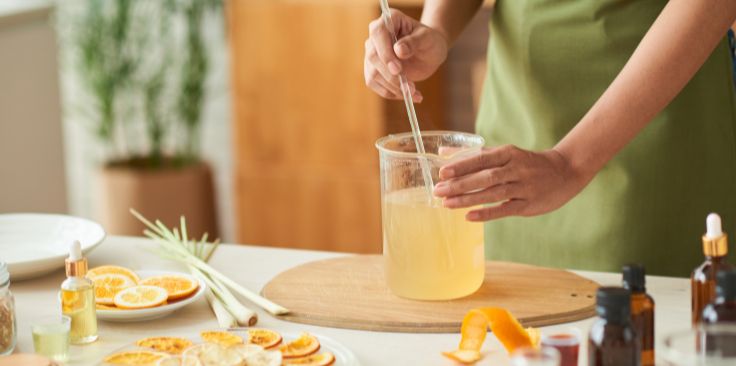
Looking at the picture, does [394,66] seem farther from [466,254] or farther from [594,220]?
[594,220]

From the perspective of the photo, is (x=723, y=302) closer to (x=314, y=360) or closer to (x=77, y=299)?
(x=314, y=360)

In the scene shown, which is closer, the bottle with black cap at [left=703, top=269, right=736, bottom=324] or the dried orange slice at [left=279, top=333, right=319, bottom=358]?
the bottle with black cap at [left=703, top=269, right=736, bottom=324]

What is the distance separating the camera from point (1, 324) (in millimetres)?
1386

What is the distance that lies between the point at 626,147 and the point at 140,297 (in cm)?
86

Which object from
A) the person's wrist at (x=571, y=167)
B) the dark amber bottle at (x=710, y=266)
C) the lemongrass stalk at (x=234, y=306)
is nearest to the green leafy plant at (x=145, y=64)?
the lemongrass stalk at (x=234, y=306)

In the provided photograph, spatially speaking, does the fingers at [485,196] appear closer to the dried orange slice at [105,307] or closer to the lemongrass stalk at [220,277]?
the lemongrass stalk at [220,277]

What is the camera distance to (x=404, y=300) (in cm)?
157

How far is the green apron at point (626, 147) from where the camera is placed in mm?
1898

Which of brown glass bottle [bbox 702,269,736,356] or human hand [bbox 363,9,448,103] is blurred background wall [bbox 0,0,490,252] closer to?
human hand [bbox 363,9,448,103]

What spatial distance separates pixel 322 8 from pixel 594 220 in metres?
1.95

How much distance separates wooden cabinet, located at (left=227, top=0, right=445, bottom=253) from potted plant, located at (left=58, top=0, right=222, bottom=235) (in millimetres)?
238

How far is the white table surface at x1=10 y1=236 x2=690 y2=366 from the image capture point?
4.60 ft

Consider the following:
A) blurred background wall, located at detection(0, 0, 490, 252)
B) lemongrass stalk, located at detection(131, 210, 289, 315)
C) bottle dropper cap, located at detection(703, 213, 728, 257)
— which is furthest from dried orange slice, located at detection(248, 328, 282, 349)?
blurred background wall, located at detection(0, 0, 490, 252)

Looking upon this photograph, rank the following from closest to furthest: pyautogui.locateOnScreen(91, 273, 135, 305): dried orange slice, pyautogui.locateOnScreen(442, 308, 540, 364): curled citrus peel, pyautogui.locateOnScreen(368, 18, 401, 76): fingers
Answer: pyautogui.locateOnScreen(442, 308, 540, 364): curled citrus peel
pyautogui.locateOnScreen(91, 273, 135, 305): dried orange slice
pyautogui.locateOnScreen(368, 18, 401, 76): fingers
